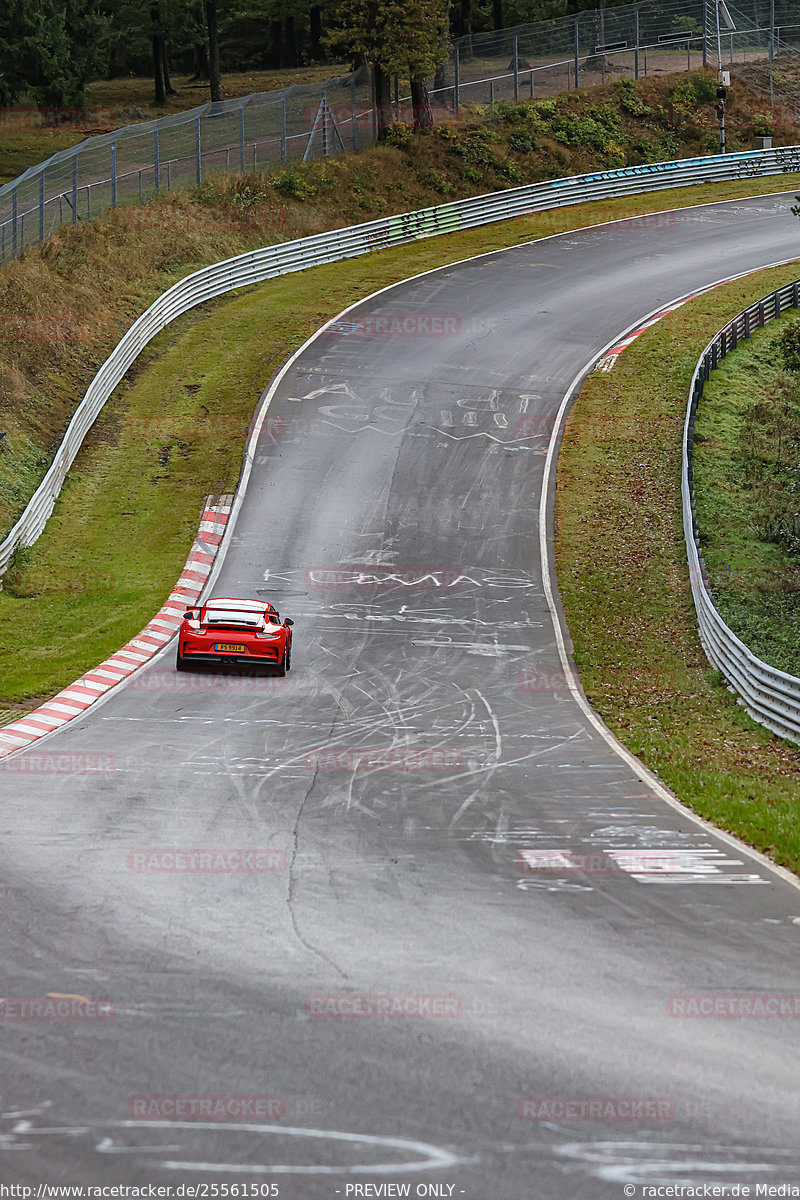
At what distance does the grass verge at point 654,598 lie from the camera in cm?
1698

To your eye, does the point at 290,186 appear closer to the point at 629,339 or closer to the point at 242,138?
the point at 242,138

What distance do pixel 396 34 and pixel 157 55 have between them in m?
22.9

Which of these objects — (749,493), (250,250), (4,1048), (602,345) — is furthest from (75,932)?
(250,250)

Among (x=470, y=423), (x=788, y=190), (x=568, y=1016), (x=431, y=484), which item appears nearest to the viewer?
(x=568, y=1016)

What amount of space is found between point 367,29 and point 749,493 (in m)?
32.8

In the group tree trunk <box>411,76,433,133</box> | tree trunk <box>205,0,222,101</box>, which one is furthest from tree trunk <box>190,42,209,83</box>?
tree trunk <box>411,76,433,133</box>

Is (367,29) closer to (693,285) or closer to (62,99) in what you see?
(62,99)

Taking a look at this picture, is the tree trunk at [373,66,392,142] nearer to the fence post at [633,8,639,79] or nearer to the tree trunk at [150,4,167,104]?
the tree trunk at [150,4,167,104]

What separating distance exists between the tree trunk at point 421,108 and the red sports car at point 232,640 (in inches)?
1764

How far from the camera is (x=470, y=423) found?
37.9 meters

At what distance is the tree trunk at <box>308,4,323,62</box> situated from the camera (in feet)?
283

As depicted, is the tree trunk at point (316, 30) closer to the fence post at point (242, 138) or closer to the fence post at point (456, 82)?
the fence post at point (456, 82)

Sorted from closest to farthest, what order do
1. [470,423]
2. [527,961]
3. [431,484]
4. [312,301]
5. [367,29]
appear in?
[527,961] → [431,484] → [470,423] → [312,301] → [367,29]

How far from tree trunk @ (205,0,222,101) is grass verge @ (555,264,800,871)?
3173 centimetres
